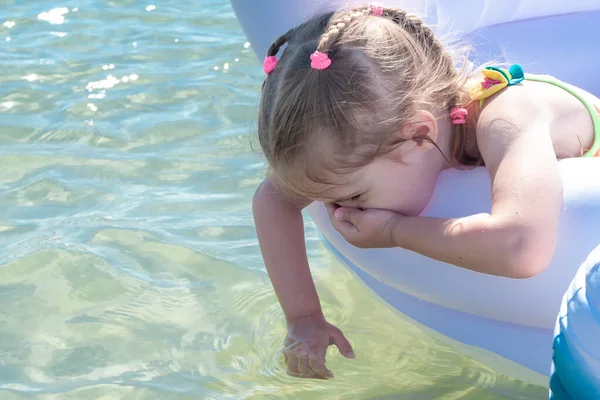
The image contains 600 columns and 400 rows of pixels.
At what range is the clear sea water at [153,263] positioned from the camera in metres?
1.84

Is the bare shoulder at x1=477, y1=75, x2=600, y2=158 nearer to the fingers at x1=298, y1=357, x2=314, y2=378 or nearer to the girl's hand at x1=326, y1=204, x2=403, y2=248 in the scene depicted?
the girl's hand at x1=326, y1=204, x2=403, y2=248

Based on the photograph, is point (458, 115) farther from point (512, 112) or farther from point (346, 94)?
point (346, 94)

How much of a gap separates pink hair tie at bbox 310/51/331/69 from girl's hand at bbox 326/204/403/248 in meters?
0.26

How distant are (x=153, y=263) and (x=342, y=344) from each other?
729mm

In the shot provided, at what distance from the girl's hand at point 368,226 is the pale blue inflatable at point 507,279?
0.23ft

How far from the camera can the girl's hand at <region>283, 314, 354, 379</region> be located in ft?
5.48

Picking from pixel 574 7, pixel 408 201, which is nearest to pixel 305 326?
pixel 408 201

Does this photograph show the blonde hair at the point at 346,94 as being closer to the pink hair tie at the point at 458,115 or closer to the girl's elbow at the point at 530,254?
the pink hair tie at the point at 458,115

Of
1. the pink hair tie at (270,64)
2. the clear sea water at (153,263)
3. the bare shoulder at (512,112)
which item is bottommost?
the clear sea water at (153,263)

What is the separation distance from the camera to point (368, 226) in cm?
150

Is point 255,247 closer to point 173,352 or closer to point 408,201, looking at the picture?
point 173,352

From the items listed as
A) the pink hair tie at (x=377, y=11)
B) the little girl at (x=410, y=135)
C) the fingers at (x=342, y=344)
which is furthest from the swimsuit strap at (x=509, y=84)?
the fingers at (x=342, y=344)

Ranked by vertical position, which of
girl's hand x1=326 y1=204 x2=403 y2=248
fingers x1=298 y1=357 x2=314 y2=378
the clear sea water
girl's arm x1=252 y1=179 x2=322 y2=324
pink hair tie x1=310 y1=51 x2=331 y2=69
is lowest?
the clear sea water

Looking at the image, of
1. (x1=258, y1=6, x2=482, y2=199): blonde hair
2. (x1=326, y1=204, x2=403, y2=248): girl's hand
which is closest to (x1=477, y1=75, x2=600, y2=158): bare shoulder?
(x1=258, y1=6, x2=482, y2=199): blonde hair
